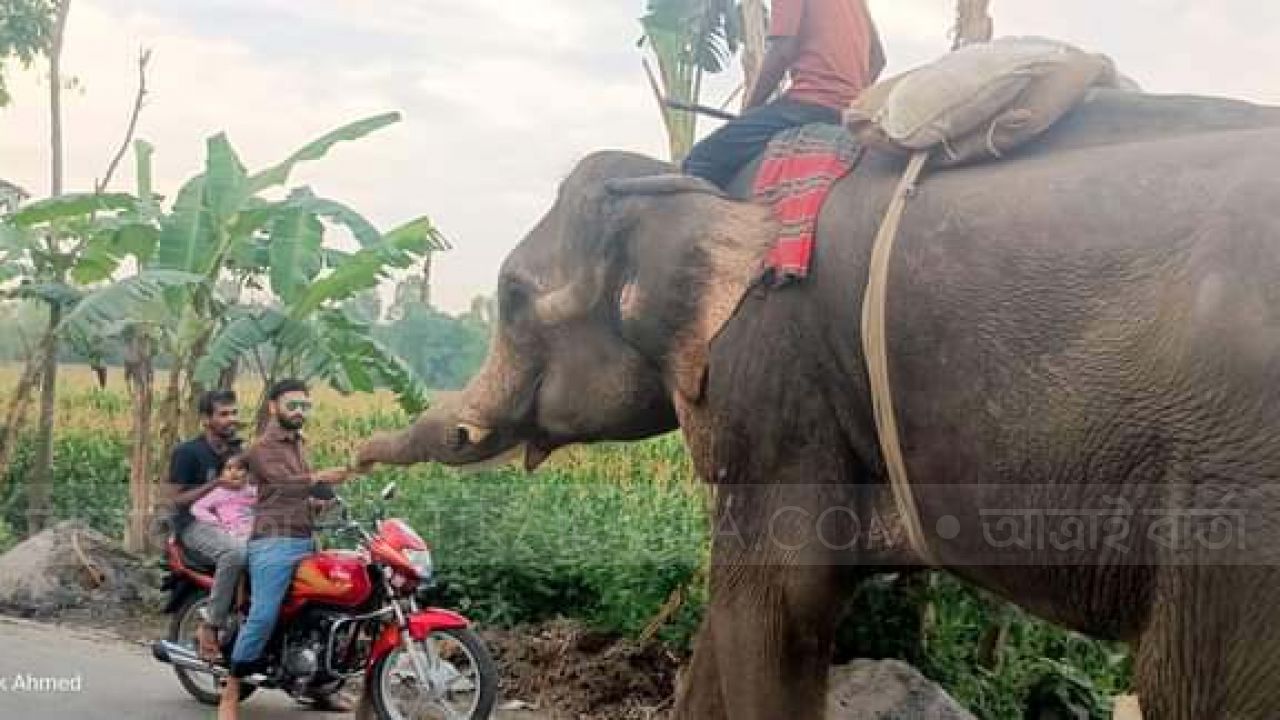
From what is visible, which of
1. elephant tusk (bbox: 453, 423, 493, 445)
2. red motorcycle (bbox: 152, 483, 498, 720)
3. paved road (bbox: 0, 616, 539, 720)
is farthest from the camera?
paved road (bbox: 0, 616, 539, 720)

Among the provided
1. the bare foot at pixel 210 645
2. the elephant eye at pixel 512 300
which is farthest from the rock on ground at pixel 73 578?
the elephant eye at pixel 512 300

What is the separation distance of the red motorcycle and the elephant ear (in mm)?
2846

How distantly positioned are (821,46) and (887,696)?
2783mm

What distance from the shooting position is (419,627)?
232 inches

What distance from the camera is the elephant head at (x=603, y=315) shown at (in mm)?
3217

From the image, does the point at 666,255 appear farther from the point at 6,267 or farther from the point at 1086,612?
the point at 6,267

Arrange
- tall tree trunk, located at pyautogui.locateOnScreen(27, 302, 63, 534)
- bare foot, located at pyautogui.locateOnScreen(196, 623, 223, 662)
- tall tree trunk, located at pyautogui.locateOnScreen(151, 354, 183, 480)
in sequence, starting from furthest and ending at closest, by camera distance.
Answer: tall tree trunk, located at pyautogui.locateOnScreen(27, 302, 63, 534), tall tree trunk, located at pyautogui.locateOnScreen(151, 354, 183, 480), bare foot, located at pyautogui.locateOnScreen(196, 623, 223, 662)

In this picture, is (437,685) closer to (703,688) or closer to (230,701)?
(230,701)

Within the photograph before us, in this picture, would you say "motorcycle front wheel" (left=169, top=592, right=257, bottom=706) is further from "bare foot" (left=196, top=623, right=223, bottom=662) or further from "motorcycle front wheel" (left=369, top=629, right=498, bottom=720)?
"motorcycle front wheel" (left=369, top=629, right=498, bottom=720)

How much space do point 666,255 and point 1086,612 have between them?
1194 millimetres

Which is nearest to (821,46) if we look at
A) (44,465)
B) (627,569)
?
(627,569)

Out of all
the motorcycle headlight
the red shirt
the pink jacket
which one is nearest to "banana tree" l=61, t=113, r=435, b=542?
the pink jacket

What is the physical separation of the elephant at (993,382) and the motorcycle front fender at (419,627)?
2449 millimetres

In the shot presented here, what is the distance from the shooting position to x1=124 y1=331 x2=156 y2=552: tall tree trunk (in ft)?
33.1
